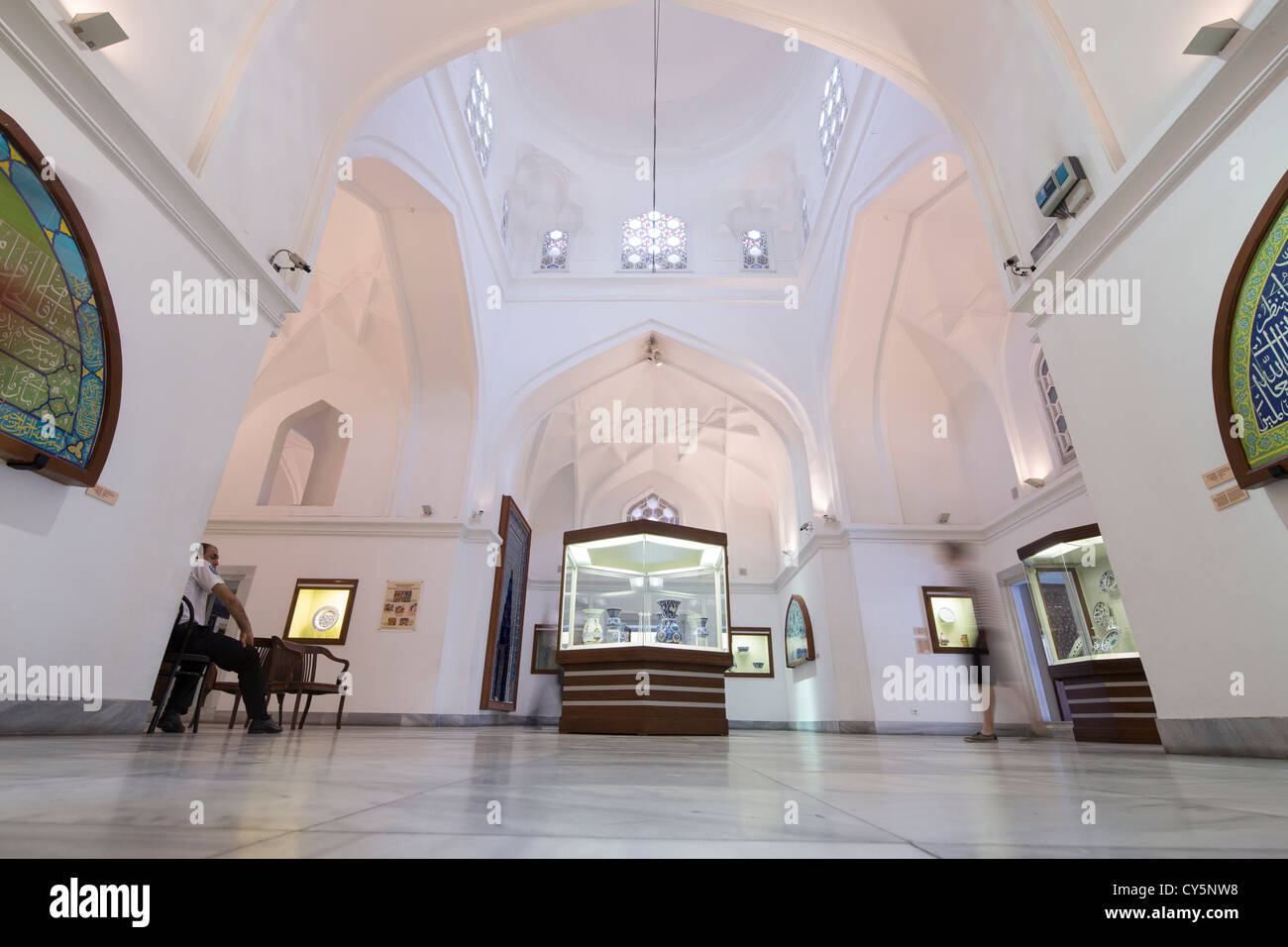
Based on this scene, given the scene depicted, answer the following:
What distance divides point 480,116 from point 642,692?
910 centimetres

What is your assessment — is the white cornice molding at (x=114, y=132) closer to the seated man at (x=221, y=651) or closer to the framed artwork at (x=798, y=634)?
the seated man at (x=221, y=651)

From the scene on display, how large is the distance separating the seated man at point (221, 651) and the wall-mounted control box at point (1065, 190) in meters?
5.60

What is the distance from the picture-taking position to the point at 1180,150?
3.12 m

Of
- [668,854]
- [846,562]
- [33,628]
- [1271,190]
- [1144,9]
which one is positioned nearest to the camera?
[668,854]

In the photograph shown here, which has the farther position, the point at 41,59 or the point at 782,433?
the point at 782,433

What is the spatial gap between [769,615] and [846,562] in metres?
4.93

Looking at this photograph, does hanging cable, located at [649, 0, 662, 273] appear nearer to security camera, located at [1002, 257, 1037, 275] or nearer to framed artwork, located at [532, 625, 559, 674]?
security camera, located at [1002, 257, 1037, 275]

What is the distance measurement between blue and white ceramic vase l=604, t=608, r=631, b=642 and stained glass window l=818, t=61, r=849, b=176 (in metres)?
7.31

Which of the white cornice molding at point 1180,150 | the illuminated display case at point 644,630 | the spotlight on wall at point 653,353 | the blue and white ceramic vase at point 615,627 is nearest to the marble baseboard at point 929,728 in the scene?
the illuminated display case at point 644,630

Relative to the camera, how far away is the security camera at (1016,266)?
4.30 metres

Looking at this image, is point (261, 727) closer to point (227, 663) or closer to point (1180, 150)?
point (227, 663)
